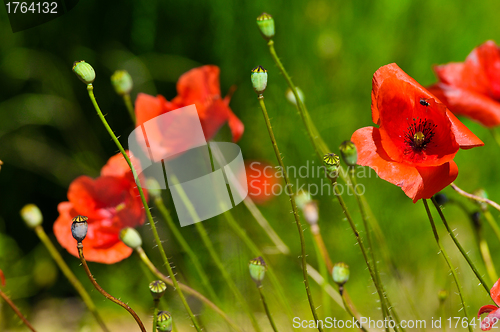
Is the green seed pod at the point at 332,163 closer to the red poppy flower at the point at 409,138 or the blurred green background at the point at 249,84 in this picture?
the red poppy flower at the point at 409,138

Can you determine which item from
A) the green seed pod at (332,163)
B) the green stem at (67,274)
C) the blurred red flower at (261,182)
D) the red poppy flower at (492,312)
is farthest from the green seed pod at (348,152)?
the blurred red flower at (261,182)

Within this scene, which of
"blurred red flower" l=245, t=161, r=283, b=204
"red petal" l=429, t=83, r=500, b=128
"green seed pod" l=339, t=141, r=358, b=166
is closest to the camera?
"green seed pod" l=339, t=141, r=358, b=166

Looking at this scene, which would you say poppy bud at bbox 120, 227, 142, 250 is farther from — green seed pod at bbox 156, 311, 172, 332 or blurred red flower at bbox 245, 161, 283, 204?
blurred red flower at bbox 245, 161, 283, 204

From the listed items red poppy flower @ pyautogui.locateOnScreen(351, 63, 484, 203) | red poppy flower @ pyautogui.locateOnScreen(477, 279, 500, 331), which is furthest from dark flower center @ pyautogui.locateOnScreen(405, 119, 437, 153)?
red poppy flower @ pyautogui.locateOnScreen(477, 279, 500, 331)

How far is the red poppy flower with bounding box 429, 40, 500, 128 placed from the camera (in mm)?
332

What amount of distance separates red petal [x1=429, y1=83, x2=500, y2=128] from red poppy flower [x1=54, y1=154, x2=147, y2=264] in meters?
0.27

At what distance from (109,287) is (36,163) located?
24 cm

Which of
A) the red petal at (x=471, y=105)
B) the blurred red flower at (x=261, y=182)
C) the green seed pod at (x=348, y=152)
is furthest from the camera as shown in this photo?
the blurred red flower at (x=261, y=182)

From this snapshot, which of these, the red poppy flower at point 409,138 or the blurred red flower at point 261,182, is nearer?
the red poppy flower at point 409,138

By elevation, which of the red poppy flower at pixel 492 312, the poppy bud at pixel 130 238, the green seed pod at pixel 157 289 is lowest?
the red poppy flower at pixel 492 312

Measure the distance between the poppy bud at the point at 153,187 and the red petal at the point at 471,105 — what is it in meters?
0.24

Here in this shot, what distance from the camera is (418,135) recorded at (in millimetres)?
282

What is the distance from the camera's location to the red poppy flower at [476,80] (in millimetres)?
332

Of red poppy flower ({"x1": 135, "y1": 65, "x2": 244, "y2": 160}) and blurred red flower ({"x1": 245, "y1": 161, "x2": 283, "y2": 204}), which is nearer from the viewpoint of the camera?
red poppy flower ({"x1": 135, "y1": 65, "x2": 244, "y2": 160})
